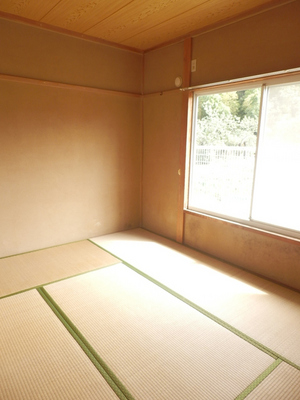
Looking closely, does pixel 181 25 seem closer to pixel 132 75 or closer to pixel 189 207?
pixel 132 75

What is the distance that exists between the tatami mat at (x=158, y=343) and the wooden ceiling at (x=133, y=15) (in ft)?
9.10

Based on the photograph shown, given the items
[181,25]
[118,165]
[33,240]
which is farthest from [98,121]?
[33,240]

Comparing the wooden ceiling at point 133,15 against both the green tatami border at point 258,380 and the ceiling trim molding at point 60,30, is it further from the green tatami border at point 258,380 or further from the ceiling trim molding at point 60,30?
the green tatami border at point 258,380

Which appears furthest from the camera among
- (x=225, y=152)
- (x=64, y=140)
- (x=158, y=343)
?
(x=64, y=140)

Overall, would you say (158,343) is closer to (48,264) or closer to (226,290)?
(226,290)

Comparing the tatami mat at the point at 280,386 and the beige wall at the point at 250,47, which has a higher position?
the beige wall at the point at 250,47

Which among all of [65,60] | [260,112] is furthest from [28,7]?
[260,112]

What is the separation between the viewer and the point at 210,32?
10.6 ft

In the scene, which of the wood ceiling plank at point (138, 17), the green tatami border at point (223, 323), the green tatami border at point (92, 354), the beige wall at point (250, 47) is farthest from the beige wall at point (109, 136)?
the green tatami border at point (92, 354)

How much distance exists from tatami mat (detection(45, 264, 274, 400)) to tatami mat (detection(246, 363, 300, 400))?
6 cm

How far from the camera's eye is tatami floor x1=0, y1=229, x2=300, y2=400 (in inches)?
65.1

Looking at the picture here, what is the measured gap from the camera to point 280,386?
5.45 feet

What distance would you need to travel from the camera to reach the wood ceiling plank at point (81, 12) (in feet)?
8.84

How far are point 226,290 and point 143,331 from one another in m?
1.02
